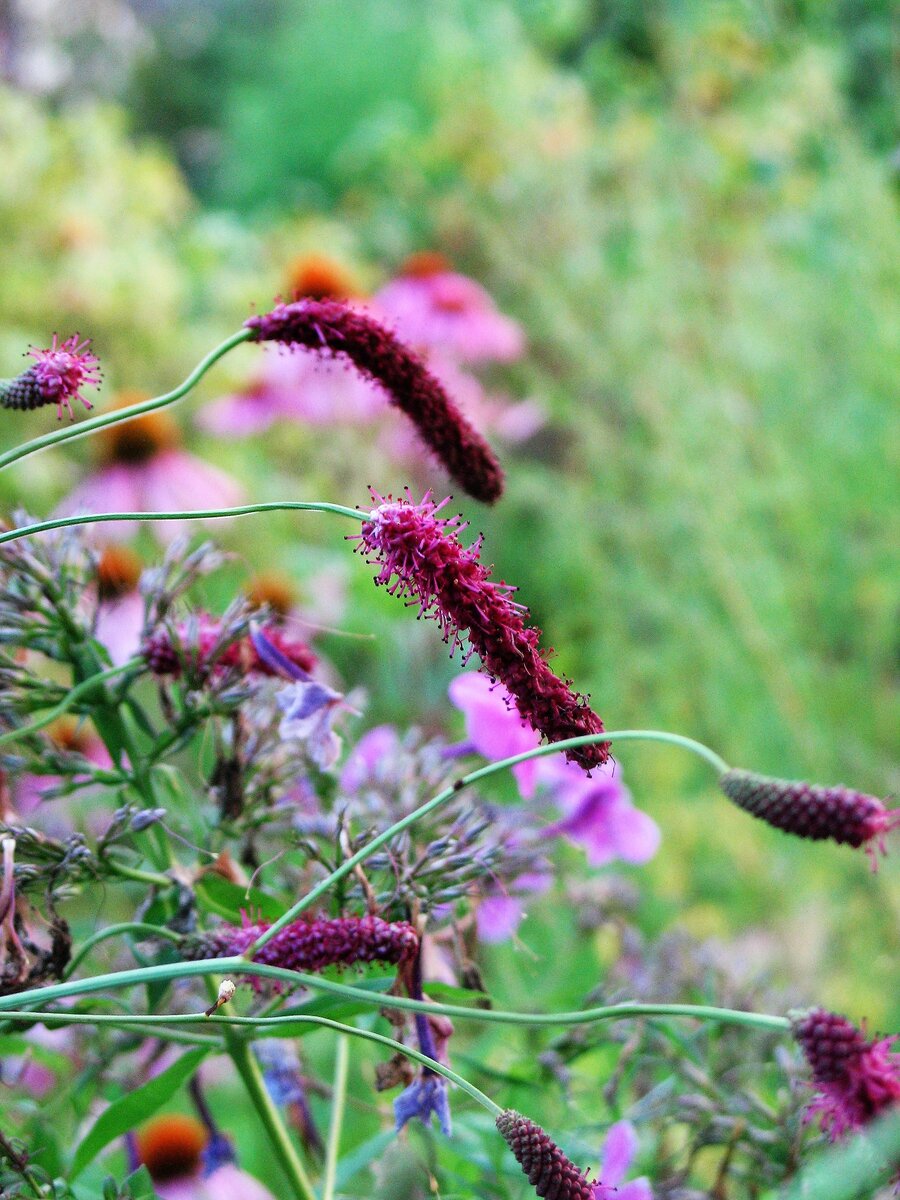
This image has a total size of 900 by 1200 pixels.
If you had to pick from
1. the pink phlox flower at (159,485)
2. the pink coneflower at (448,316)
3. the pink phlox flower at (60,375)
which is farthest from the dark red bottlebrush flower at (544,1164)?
the pink coneflower at (448,316)

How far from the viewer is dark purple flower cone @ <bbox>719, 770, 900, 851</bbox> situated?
0.35 metres

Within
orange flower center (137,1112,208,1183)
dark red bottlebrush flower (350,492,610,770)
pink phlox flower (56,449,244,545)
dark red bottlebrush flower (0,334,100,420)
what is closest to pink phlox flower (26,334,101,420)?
dark red bottlebrush flower (0,334,100,420)

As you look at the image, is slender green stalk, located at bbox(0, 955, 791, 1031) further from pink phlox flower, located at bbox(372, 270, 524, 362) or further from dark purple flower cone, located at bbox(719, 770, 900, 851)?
pink phlox flower, located at bbox(372, 270, 524, 362)

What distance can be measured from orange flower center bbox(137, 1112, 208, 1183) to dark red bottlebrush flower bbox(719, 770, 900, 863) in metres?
0.53

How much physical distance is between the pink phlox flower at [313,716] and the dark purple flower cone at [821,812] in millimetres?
176

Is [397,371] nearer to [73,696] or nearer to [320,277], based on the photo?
[73,696]

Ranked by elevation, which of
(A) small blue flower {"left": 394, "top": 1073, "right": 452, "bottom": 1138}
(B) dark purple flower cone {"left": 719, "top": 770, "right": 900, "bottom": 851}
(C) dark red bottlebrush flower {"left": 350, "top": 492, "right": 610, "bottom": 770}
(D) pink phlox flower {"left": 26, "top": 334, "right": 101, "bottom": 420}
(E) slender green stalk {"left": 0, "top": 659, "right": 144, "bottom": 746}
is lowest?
(B) dark purple flower cone {"left": 719, "top": 770, "right": 900, "bottom": 851}

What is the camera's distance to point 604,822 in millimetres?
635

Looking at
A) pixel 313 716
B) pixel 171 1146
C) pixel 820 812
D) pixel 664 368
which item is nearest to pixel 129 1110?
pixel 313 716

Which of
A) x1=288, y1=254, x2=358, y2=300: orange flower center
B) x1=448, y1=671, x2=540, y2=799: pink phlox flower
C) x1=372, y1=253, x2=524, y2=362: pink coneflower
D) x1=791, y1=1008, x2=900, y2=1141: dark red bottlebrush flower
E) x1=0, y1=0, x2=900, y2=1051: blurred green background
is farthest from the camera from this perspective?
x1=372, y1=253, x2=524, y2=362: pink coneflower

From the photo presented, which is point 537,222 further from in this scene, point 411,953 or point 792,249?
point 411,953

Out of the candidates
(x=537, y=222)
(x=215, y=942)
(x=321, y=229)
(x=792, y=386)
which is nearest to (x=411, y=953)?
(x=215, y=942)

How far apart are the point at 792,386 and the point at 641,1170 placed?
1.56m

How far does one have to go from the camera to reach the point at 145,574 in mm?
531
